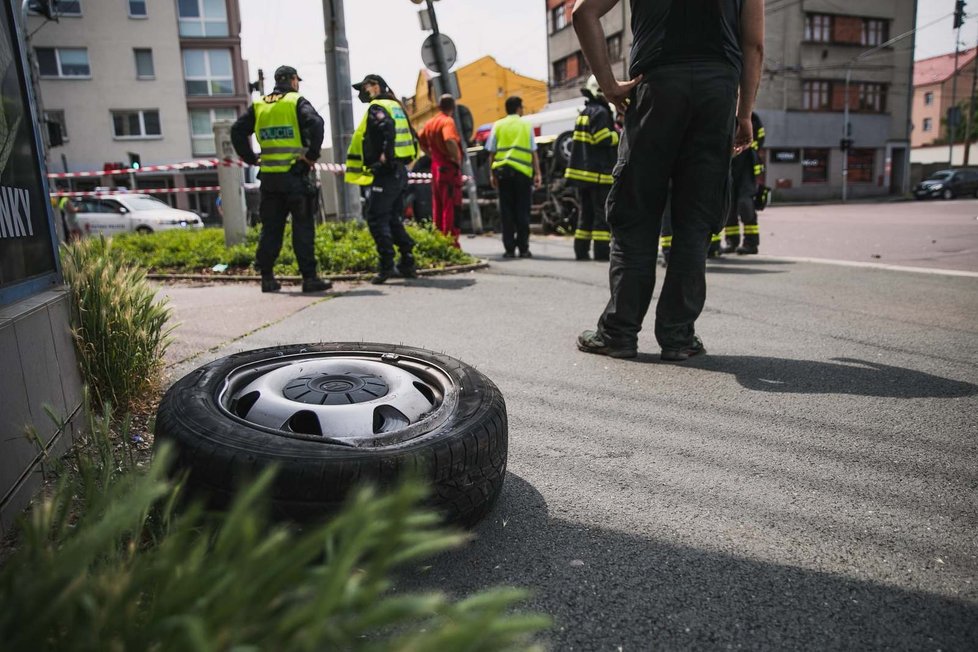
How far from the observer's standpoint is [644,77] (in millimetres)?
3541

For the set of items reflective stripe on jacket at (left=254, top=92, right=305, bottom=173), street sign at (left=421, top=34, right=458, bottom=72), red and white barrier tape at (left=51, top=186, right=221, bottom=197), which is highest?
street sign at (left=421, top=34, right=458, bottom=72)

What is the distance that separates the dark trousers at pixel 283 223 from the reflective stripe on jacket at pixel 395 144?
0.71 m

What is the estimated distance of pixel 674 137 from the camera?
354 cm

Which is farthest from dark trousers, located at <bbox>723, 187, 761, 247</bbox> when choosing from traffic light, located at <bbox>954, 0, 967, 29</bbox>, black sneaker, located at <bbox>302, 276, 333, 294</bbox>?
traffic light, located at <bbox>954, 0, 967, 29</bbox>

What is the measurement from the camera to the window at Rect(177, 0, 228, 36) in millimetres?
38812

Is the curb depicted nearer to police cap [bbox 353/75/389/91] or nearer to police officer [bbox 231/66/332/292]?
police officer [bbox 231/66/332/292]

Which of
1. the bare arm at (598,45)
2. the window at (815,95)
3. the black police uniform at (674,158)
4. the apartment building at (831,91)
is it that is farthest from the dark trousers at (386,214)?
the window at (815,95)

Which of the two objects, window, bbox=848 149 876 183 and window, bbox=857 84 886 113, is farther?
window, bbox=848 149 876 183

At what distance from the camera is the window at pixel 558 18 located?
154ft

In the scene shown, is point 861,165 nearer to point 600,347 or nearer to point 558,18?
point 558,18

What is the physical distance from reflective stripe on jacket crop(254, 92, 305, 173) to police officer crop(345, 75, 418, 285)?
741 millimetres

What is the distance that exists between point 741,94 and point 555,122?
16.5m

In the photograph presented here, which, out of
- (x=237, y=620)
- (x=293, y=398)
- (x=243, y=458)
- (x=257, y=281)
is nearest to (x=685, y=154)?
(x=293, y=398)

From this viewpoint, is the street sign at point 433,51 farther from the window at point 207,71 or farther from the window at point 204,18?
the window at point 204,18
